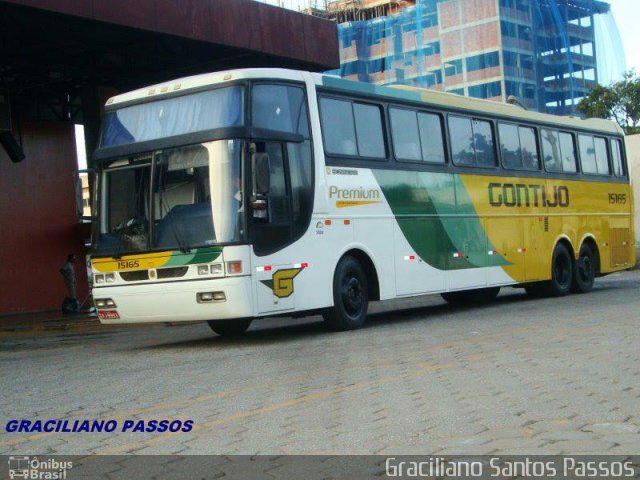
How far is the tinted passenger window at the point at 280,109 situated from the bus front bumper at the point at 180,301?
2126 mm

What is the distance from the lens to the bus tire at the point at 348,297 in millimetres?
14234

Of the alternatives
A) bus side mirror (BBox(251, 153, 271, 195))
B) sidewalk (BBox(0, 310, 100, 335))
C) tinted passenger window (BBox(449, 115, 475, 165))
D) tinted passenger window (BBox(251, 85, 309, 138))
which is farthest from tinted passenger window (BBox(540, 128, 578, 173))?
sidewalk (BBox(0, 310, 100, 335))

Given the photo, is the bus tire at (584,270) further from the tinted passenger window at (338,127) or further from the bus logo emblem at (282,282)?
the bus logo emblem at (282,282)

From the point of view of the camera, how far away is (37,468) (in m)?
5.73

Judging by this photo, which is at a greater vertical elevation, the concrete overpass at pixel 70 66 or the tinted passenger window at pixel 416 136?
the concrete overpass at pixel 70 66

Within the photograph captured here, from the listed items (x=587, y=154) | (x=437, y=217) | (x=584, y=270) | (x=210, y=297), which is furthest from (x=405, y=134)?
(x=587, y=154)

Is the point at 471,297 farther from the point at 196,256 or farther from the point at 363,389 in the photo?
the point at 363,389

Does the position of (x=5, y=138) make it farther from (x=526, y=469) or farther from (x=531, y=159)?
(x=526, y=469)

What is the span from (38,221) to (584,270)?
1669cm

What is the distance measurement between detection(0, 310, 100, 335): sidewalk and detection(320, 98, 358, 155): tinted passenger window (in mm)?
9863

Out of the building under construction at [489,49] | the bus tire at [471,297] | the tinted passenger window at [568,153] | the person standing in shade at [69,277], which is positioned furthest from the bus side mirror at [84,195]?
the building under construction at [489,49]

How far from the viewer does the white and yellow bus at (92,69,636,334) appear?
1276 cm

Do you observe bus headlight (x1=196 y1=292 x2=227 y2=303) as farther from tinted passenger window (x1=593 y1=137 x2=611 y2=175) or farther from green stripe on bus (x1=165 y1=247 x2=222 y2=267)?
tinted passenger window (x1=593 y1=137 x2=611 y2=175)

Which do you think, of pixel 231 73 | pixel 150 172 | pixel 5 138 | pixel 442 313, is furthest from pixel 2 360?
pixel 5 138
